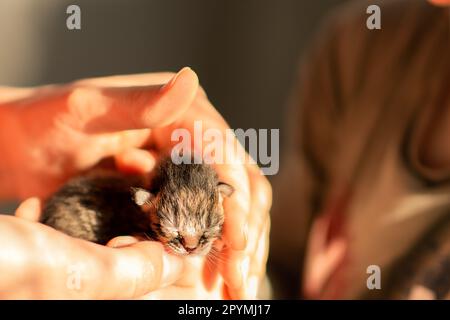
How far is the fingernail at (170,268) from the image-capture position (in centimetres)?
61

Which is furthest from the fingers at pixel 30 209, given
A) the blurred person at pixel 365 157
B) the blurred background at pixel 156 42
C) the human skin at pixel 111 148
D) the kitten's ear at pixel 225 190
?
the blurred person at pixel 365 157

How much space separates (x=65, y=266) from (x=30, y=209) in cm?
19

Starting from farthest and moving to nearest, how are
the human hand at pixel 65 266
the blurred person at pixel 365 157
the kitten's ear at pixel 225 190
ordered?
the blurred person at pixel 365 157 → the kitten's ear at pixel 225 190 → the human hand at pixel 65 266

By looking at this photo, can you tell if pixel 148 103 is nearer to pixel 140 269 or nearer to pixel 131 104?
pixel 131 104

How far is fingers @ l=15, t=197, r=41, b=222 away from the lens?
0.68 metres

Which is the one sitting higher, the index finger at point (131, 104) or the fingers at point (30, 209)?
the index finger at point (131, 104)

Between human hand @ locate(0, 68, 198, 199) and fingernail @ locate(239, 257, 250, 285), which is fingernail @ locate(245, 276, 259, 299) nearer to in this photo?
fingernail @ locate(239, 257, 250, 285)

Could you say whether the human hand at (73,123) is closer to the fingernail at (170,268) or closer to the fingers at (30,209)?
the fingers at (30,209)

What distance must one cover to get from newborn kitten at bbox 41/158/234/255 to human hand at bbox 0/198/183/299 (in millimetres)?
43

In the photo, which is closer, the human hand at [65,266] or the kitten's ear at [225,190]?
the human hand at [65,266]

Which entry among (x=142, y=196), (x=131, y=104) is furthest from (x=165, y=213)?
(x=131, y=104)

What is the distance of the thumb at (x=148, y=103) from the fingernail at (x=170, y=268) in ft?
0.52
